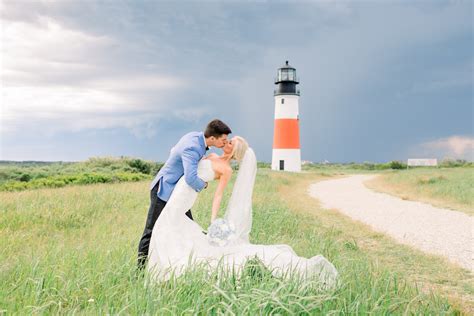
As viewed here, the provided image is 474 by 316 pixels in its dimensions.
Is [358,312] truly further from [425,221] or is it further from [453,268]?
[425,221]

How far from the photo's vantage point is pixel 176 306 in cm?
344

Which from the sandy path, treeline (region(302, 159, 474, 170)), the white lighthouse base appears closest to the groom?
the sandy path

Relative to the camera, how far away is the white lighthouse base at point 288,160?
129 feet

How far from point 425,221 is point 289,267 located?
914 cm

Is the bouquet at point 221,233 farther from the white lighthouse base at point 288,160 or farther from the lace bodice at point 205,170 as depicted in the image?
the white lighthouse base at point 288,160

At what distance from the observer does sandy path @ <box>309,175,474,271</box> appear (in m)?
9.04

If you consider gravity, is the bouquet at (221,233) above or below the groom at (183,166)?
below

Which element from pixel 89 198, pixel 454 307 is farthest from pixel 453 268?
pixel 89 198

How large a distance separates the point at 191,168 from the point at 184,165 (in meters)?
0.09

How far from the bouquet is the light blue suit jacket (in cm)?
45

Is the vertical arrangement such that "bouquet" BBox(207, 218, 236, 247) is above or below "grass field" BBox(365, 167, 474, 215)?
below

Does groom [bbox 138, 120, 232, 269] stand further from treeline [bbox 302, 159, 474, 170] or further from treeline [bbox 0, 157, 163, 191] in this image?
treeline [bbox 302, 159, 474, 170]

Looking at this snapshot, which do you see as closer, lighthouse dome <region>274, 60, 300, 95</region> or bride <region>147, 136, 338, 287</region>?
bride <region>147, 136, 338, 287</region>

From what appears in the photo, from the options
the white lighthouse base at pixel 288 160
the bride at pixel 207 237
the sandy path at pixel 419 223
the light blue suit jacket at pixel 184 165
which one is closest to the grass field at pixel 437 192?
the sandy path at pixel 419 223
